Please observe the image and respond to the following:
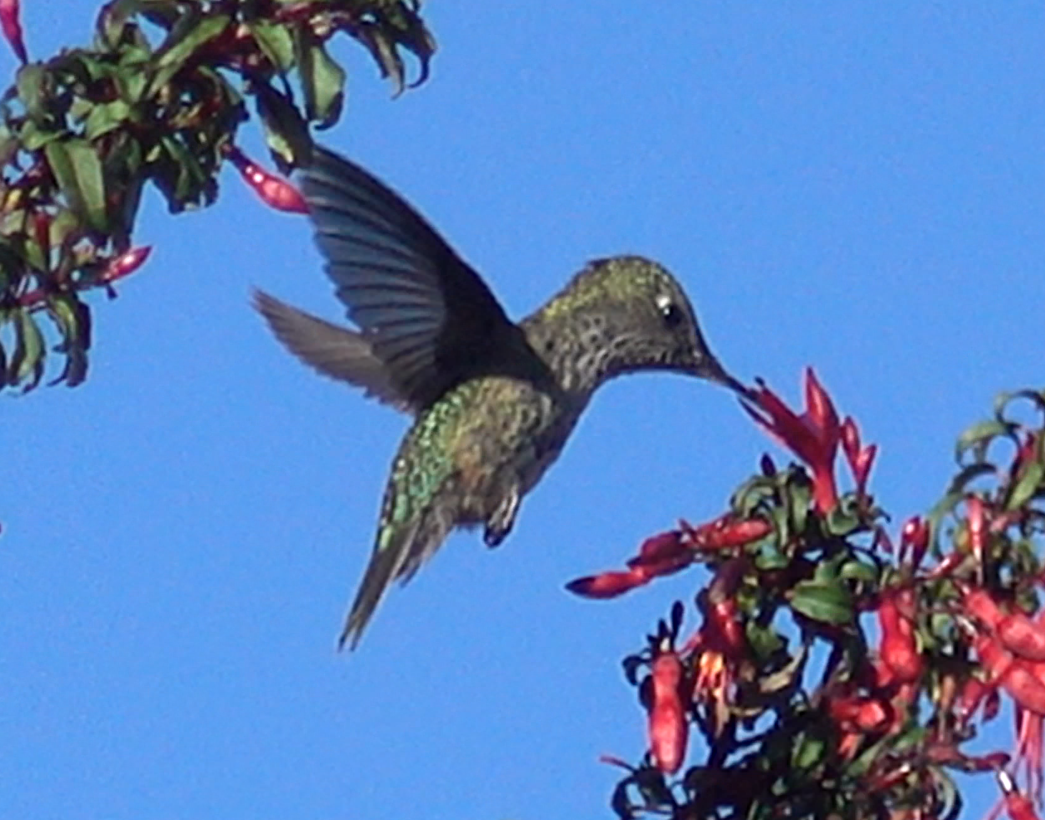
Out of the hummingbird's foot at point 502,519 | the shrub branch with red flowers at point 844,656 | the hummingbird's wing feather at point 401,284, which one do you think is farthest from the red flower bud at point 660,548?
the hummingbird's foot at point 502,519

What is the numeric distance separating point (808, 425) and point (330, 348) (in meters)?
4.35

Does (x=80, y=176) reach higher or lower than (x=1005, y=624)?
higher

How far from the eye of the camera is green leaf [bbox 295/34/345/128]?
4.04 meters

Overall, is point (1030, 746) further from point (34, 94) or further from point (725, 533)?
point (34, 94)

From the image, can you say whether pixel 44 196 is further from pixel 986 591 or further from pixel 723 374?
pixel 723 374

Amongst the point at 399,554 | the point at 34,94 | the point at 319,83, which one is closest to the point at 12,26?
the point at 34,94

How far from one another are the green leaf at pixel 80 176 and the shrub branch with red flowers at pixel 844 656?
3.63 feet

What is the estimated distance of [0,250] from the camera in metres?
3.88

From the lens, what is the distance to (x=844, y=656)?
13.1 ft

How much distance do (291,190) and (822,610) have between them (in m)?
1.77

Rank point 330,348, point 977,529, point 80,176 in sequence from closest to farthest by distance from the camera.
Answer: point 80,176, point 977,529, point 330,348

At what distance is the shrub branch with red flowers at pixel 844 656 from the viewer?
12.8 feet

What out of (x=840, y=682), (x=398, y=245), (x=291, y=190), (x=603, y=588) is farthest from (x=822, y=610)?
(x=398, y=245)

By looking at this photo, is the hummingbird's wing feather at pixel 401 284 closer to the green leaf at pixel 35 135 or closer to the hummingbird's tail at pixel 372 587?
the hummingbird's tail at pixel 372 587
